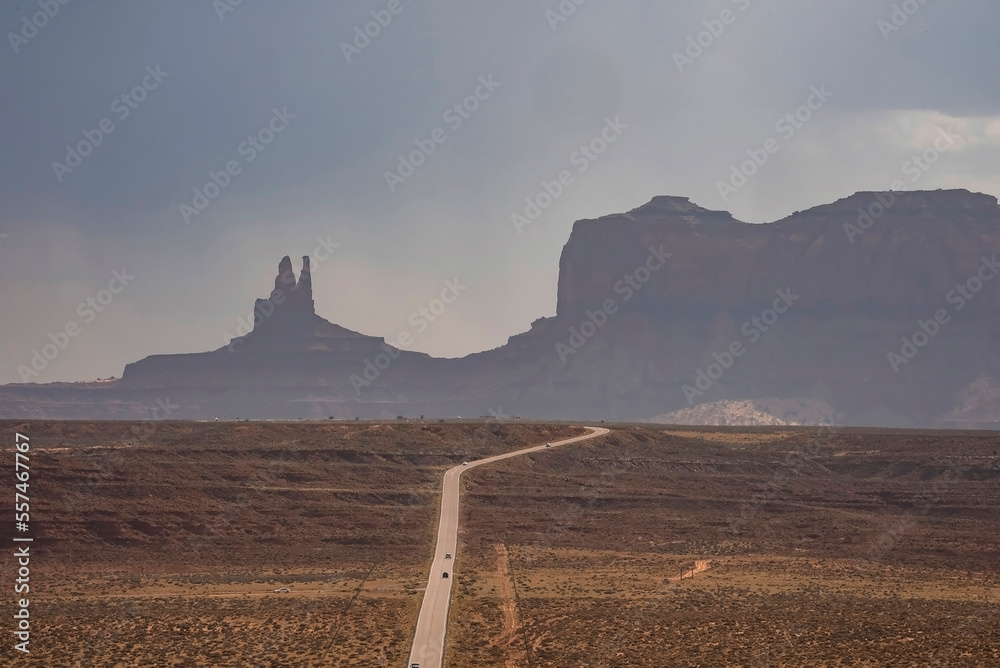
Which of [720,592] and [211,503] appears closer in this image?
[720,592]

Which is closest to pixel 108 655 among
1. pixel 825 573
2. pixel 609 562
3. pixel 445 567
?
pixel 445 567

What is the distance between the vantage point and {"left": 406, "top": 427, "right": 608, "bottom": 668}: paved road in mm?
37031

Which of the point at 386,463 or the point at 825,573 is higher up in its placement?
the point at 386,463

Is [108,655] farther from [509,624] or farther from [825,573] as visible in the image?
[825,573]

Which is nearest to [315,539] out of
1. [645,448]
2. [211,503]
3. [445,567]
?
[211,503]

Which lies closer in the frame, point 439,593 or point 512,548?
point 439,593

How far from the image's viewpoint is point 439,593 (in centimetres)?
4716

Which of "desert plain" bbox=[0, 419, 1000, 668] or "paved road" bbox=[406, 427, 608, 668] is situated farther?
"desert plain" bbox=[0, 419, 1000, 668]

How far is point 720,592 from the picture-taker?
159 feet

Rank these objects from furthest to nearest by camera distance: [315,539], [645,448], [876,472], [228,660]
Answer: [645,448] → [876,472] → [315,539] → [228,660]

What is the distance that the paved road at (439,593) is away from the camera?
37031mm

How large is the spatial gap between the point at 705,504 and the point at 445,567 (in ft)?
94.5

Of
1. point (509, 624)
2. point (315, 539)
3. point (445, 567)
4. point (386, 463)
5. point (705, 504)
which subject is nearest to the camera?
point (509, 624)

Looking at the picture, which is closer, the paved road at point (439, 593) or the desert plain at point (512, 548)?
the paved road at point (439, 593)
